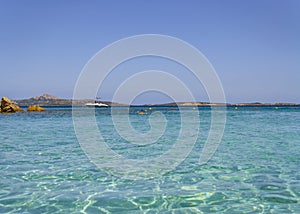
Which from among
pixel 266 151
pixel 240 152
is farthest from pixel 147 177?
pixel 266 151

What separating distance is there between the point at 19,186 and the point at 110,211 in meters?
3.24

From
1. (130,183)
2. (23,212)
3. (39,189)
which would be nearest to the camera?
(23,212)

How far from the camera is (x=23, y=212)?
5.99 meters

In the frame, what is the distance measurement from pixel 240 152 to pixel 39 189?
880 cm

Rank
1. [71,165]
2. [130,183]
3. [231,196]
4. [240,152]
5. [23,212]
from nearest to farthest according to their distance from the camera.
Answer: [23,212] → [231,196] → [130,183] → [71,165] → [240,152]

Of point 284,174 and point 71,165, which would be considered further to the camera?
point 71,165

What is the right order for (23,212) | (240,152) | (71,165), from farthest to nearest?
(240,152)
(71,165)
(23,212)

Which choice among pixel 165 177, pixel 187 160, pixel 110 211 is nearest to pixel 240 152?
pixel 187 160

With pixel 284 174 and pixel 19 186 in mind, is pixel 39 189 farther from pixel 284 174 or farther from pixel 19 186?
pixel 284 174

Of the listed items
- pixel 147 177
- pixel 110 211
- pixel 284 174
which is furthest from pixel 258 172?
pixel 110 211

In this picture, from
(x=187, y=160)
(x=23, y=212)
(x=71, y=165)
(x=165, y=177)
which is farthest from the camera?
(x=187, y=160)

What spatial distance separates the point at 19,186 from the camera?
7820 millimetres

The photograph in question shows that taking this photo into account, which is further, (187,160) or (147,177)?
(187,160)

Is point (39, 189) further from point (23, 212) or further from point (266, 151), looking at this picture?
point (266, 151)
